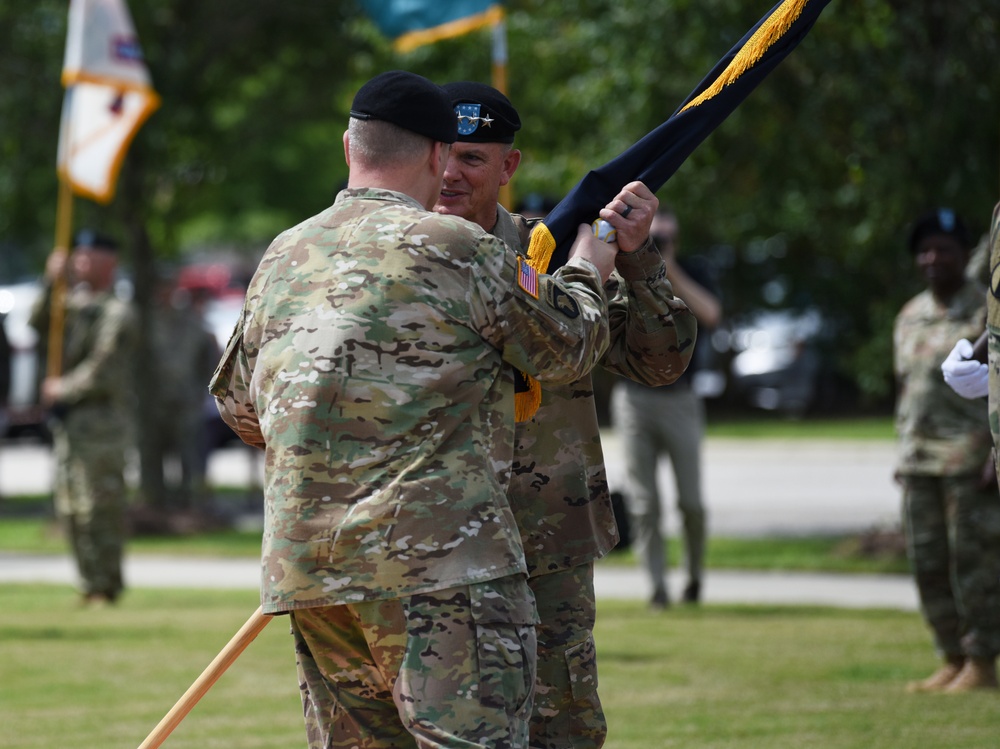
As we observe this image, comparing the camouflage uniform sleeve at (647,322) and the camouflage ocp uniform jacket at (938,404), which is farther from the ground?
the camouflage uniform sleeve at (647,322)

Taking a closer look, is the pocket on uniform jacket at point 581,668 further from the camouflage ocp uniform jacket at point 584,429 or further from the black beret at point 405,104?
the black beret at point 405,104

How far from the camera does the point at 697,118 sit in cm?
495

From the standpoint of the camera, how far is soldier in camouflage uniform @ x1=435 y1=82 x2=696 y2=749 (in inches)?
190

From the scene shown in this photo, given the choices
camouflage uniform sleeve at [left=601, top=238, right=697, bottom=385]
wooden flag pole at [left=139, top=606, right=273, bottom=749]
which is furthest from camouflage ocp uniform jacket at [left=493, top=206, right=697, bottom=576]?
wooden flag pole at [left=139, top=606, right=273, bottom=749]

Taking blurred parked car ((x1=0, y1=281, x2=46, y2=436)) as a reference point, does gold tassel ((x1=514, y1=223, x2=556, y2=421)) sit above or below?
above

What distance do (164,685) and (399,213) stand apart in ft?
17.7

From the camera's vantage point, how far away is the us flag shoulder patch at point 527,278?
159 inches

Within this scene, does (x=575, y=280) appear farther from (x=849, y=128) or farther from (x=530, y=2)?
(x=530, y=2)

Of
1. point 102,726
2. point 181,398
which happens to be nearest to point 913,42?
point 102,726

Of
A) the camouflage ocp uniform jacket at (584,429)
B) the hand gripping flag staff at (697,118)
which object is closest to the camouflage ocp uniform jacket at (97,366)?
the camouflage ocp uniform jacket at (584,429)

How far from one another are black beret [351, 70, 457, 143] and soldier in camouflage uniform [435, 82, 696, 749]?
2.48ft

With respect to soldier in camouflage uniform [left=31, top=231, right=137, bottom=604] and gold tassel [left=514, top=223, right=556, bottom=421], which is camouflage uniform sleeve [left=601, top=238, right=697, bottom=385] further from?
soldier in camouflage uniform [left=31, top=231, right=137, bottom=604]

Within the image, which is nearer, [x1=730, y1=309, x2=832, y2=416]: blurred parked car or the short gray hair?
the short gray hair

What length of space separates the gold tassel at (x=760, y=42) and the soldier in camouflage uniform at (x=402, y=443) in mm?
1129
